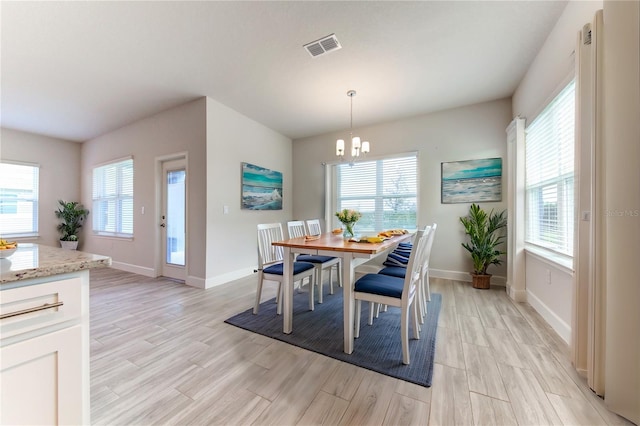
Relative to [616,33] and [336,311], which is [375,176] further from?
[616,33]

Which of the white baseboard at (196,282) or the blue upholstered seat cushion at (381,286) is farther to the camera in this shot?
the white baseboard at (196,282)

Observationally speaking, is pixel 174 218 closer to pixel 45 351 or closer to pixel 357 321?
pixel 357 321

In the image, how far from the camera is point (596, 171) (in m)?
1.48

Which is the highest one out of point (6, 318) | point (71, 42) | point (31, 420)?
point (71, 42)

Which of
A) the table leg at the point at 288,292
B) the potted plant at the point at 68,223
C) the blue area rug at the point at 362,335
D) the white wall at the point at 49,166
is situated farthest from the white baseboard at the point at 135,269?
the table leg at the point at 288,292

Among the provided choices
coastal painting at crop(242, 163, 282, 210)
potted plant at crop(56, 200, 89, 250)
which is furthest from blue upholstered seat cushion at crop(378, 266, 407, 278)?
potted plant at crop(56, 200, 89, 250)

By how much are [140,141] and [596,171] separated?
569cm

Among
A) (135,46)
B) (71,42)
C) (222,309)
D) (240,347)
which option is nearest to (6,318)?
(240,347)

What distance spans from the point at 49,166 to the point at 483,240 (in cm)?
825

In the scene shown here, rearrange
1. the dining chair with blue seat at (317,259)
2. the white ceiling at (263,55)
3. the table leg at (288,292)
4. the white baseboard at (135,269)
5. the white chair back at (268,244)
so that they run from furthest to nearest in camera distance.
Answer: the white baseboard at (135,269), the dining chair with blue seat at (317,259), the white chair back at (268,244), the table leg at (288,292), the white ceiling at (263,55)

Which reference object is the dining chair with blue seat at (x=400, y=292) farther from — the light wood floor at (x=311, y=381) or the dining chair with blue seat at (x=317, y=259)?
the dining chair with blue seat at (x=317, y=259)

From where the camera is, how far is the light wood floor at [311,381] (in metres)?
1.30

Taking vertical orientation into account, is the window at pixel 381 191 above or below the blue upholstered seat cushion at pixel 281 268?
above

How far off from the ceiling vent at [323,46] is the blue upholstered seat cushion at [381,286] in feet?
7.25
